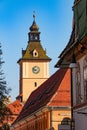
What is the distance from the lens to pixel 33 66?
4377 inches

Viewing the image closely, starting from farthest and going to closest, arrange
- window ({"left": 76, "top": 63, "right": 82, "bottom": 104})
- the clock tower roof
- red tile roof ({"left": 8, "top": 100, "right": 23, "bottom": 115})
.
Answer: the clock tower roof < red tile roof ({"left": 8, "top": 100, "right": 23, "bottom": 115}) < window ({"left": 76, "top": 63, "right": 82, "bottom": 104})

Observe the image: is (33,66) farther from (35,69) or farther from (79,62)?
(79,62)

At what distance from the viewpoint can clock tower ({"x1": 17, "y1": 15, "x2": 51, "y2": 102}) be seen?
362 feet

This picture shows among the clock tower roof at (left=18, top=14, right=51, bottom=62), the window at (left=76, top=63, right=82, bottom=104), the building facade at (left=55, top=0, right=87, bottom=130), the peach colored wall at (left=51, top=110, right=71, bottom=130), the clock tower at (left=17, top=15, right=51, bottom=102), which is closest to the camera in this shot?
the building facade at (left=55, top=0, right=87, bottom=130)

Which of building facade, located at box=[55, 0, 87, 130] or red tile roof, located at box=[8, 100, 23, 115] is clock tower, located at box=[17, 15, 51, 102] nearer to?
red tile roof, located at box=[8, 100, 23, 115]

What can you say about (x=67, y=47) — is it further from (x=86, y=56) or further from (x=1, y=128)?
(x=1, y=128)

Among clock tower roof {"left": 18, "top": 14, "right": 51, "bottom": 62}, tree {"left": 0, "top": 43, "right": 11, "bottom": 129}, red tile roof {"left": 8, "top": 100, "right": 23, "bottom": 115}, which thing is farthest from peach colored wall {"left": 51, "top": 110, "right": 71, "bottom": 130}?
clock tower roof {"left": 18, "top": 14, "right": 51, "bottom": 62}

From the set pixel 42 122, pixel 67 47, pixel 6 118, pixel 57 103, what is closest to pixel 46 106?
pixel 57 103

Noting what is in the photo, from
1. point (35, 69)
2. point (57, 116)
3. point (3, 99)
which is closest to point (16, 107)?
point (35, 69)

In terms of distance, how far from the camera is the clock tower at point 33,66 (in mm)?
110250

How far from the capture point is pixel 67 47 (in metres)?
23.9

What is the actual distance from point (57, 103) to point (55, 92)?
3.86ft

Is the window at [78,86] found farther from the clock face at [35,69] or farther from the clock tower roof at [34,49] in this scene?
the clock face at [35,69]

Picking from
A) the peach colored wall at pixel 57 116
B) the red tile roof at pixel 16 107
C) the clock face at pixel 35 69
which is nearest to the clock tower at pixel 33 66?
the clock face at pixel 35 69
